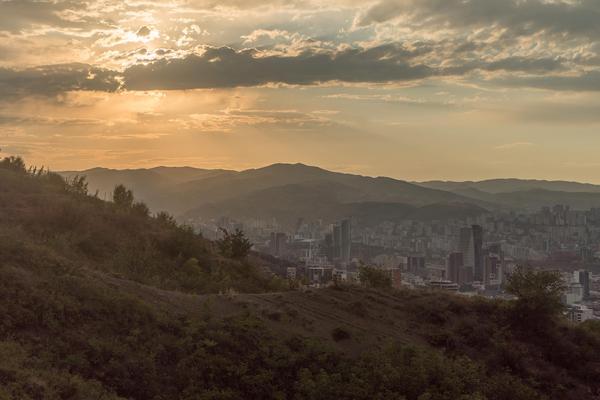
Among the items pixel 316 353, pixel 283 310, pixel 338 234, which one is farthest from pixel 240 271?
pixel 338 234

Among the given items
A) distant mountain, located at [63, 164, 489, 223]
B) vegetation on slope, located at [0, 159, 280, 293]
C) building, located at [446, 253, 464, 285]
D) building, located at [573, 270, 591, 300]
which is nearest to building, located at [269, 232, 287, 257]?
building, located at [446, 253, 464, 285]

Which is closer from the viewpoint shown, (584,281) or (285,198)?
(584,281)

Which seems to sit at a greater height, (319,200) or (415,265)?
(319,200)

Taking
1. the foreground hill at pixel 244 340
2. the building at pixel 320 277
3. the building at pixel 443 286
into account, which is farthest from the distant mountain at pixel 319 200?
the foreground hill at pixel 244 340

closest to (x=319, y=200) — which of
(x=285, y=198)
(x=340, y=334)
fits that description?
(x=285, y=198)

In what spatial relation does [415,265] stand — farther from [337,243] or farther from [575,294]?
[575,294]

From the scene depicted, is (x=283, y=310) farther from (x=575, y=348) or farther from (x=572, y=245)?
(x=572, y=245)

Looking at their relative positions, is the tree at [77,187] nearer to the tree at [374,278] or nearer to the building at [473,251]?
the tree at [374,278]

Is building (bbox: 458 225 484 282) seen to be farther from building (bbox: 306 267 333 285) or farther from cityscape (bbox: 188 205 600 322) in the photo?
building (bbox: 306 267 333 285)
